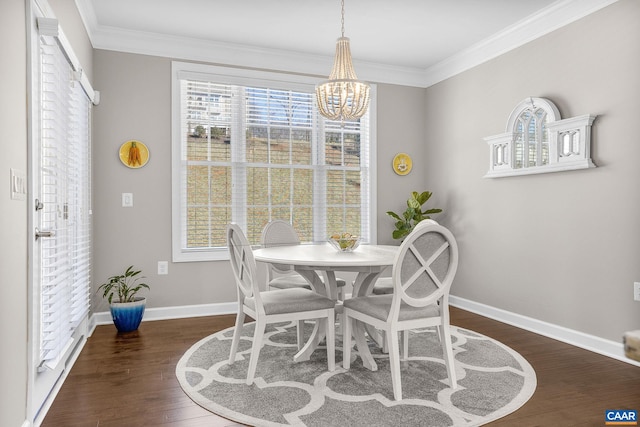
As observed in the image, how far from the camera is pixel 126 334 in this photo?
352 cm

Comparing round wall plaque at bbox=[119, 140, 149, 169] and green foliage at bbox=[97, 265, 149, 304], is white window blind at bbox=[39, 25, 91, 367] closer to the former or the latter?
green foliage at bbox=[97, 265, 149, 304]

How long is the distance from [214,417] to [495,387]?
59.4 inches

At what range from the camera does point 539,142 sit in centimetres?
357

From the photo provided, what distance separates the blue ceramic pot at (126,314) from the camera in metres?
3.52

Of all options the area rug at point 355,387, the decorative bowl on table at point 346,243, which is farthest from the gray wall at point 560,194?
the decorative bowl on table at point 346,243

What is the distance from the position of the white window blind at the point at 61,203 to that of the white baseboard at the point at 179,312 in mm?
536

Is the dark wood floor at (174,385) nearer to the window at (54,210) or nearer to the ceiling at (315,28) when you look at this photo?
the window at (54,210)

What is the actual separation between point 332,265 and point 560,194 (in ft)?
6.86

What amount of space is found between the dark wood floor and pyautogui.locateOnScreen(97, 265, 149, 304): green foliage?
300mm

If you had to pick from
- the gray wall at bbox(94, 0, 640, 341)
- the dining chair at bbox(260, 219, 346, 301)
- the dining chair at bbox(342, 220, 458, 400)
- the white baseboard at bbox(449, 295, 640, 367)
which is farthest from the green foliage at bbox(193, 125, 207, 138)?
the white baseboard at bbox(449, 295, 640, 367)

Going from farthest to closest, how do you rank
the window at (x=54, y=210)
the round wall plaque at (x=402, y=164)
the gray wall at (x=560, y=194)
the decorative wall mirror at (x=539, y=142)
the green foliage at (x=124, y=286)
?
the round wall plaque at (x=402, y=164), the green foliage at (x=124, y=286), the decorative wall mirror at (x=539, y=142), the gray wall at (x=560, y=194), the window at (x=54, y=210)

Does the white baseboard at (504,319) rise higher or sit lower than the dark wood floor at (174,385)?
higher

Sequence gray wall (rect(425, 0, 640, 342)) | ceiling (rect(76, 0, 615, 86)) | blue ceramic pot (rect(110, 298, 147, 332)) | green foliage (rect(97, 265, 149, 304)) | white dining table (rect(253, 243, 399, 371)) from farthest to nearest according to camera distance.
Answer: green foliage (rect(97, 265, 149, 304)), blue ceramic pot (rect(110, 298, 147, 332)), ceiling (rect(76, 0, 615, 86)), gray wall (rect(425, 0, 640, 342)), white dining table (rect(253, 243, 399, 371))

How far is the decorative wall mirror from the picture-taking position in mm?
3207
